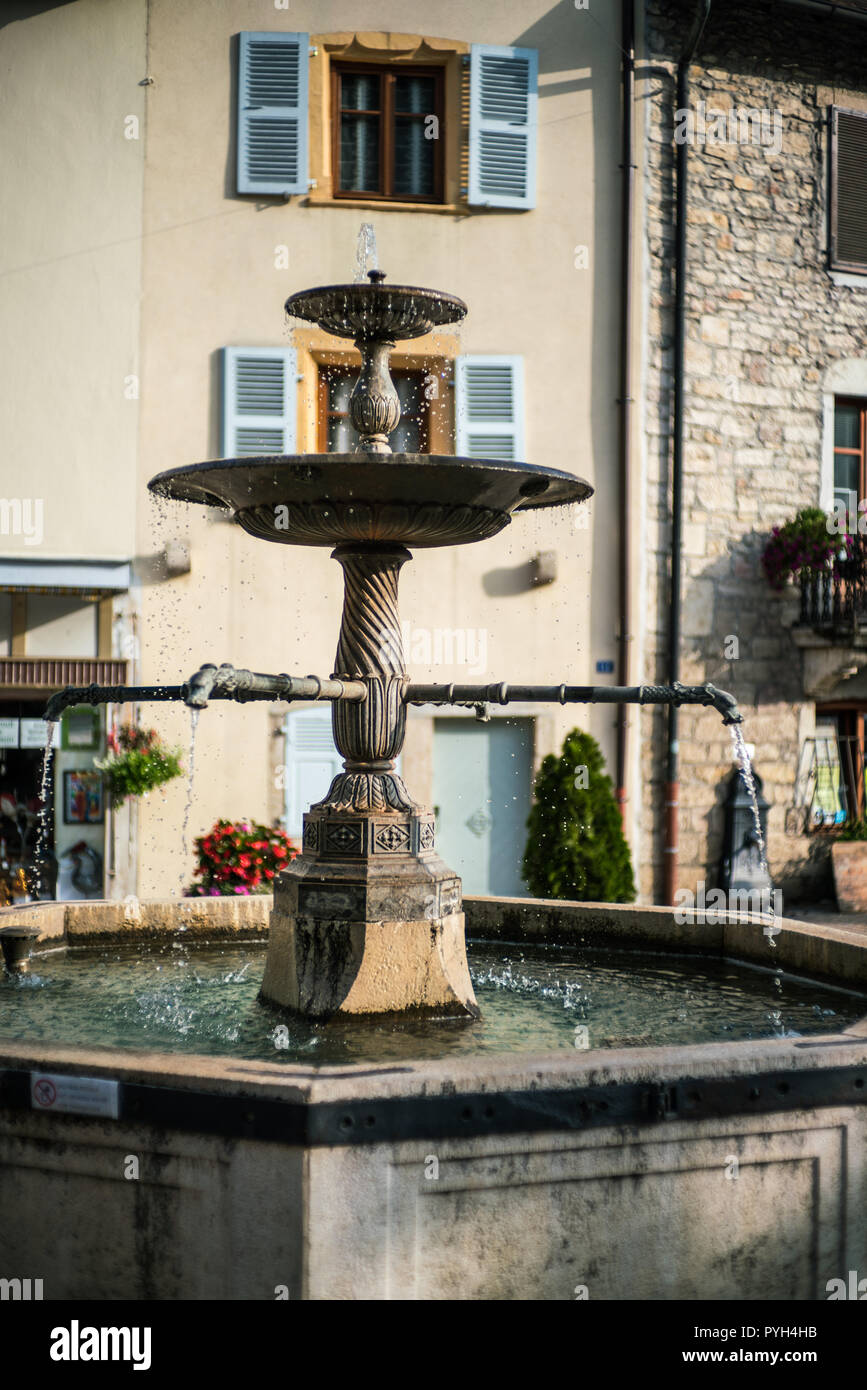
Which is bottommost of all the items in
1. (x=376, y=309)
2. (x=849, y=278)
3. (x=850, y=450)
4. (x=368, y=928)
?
(x=368, y=928)

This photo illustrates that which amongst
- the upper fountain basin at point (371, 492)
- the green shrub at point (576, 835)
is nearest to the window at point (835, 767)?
the green shrub at point (576, 835)

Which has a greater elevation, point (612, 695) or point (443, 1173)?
point (612, 695)

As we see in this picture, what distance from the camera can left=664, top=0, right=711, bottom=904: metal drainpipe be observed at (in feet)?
41.6

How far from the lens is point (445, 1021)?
17.0ft

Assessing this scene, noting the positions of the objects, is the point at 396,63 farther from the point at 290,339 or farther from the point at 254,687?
the point at 254,687

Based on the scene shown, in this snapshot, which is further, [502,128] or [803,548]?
[803,548]

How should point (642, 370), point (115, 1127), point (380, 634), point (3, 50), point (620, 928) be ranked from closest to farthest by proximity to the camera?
point (115, 1127)
point (380, 634)
point (620, 928)
point (3, 50)
point (642, 370)

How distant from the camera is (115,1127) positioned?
3.68 metres

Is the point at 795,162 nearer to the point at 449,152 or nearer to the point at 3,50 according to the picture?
the point at 449,152

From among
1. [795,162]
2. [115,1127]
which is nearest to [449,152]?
[795,162]

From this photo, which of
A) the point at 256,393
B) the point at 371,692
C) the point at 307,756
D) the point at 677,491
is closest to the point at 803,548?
the point at 677,491

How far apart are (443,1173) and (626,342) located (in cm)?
1015

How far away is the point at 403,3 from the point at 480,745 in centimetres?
646

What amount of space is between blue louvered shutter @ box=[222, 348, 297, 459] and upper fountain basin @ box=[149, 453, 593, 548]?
661 cm
